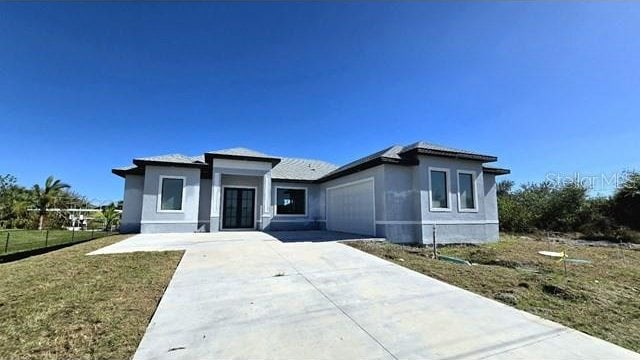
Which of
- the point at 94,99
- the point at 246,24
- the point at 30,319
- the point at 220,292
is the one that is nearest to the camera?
the point at 30,319

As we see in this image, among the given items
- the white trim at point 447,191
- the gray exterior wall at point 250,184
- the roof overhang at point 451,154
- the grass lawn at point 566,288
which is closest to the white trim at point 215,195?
the gray exterior wall at point 250,184

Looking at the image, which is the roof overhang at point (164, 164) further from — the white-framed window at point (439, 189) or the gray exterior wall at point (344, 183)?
the white-framed window at point (439, 189)

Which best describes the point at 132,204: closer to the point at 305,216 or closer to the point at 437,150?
the point at 305,216

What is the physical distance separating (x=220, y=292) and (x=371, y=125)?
1490 cm

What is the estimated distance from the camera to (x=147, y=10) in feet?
30.7

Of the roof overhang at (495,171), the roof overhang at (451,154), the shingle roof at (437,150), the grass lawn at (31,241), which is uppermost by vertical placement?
the shingle roof at (437,150)

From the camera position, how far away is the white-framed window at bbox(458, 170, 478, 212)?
13422 millimetres

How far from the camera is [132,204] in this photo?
1584 cm

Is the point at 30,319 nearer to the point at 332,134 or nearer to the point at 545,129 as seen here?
the point at 332,134

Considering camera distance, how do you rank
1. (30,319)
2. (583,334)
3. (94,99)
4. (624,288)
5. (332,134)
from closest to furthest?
(583,334) < (30,319) < (624,288) < (94,99) < (332,134)

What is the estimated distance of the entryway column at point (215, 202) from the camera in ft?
50.7

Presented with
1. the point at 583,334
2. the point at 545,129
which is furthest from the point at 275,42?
the point at 545,129

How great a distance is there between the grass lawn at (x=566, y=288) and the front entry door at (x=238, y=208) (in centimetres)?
1028

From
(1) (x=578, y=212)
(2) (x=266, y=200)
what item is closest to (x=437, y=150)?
(2) (x=266, y=200)
